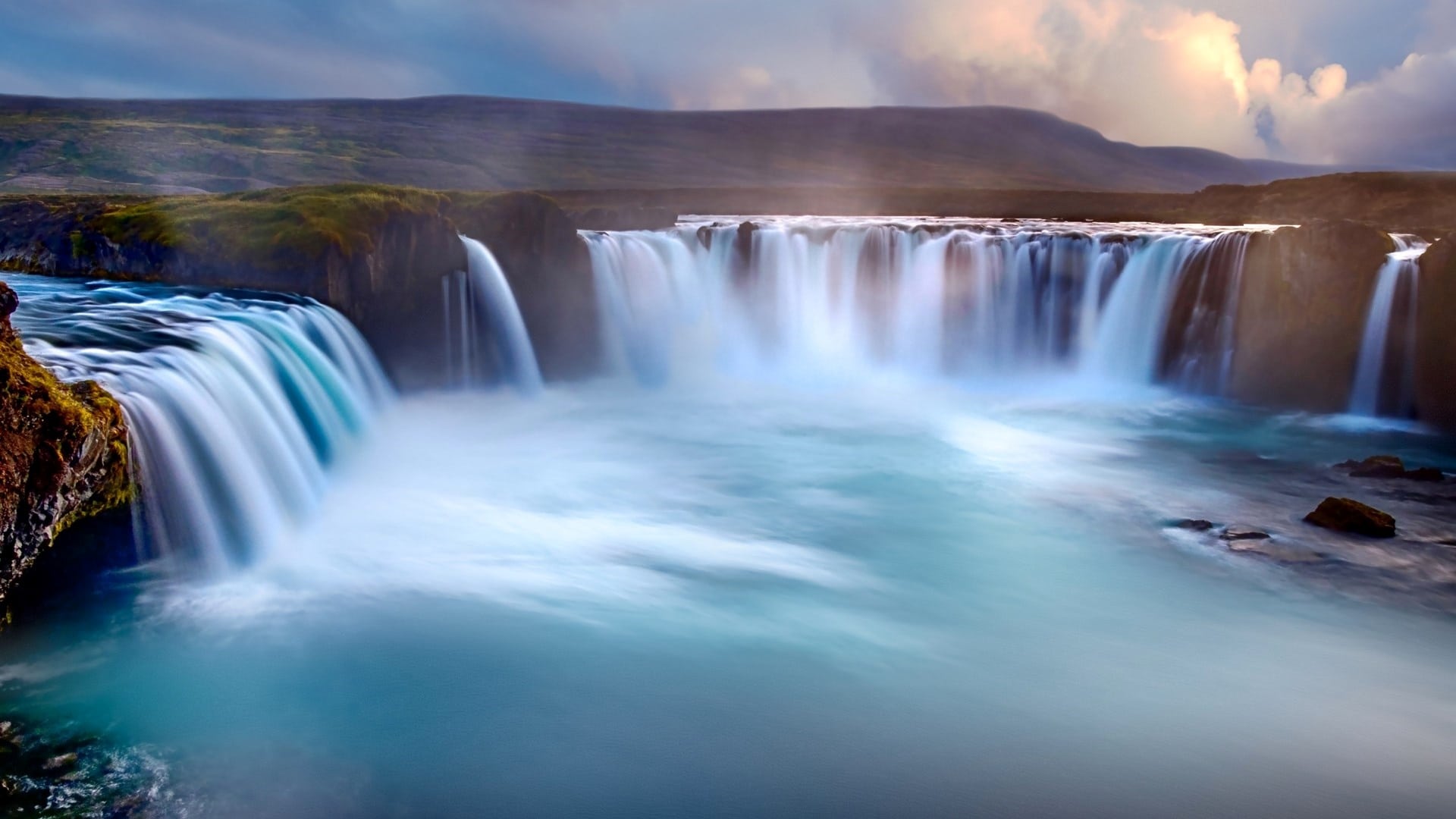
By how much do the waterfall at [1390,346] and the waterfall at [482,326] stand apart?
1452 centimetres

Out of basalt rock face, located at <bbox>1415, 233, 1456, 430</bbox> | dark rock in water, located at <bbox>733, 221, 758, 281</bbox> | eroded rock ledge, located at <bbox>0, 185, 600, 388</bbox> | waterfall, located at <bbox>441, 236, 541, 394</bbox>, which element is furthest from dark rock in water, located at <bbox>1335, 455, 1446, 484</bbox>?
eroded rock ledge, located at <bbox>0, 185, 600, 388</bbox>

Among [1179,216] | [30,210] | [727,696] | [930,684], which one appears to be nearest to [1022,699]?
[930,684]

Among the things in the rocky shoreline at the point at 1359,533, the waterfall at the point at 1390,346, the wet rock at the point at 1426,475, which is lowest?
the rocky shoreline at the point at 1359,533

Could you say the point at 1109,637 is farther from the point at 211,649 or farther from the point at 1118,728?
the point at 211,649

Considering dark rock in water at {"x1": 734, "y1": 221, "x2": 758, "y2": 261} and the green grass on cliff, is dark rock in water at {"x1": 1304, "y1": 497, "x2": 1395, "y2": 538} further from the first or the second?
dark rock in water at {"x1": 734, "y1": 221, "x2": 758, "y2": 261}

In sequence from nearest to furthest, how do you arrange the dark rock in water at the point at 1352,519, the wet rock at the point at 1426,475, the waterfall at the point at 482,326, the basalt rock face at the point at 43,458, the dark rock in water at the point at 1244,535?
the basalt rock face at the point at 43,458 → the dark rock in water at the point at 1244,535 → the dark rock in water at the point at 1352,519 → the wet rock at the point at 1426,475 → the waterfall at the point at 482,326

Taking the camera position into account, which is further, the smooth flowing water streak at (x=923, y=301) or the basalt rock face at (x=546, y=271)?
the smooth flowing water streak at (x=923, y=301)

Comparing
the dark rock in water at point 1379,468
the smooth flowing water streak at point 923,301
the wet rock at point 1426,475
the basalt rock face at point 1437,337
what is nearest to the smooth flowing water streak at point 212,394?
the smooth flowing water streak at point 923,301

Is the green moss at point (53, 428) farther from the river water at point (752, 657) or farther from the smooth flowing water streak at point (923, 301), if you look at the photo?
the smooth flowing water streak at point (923, 301)

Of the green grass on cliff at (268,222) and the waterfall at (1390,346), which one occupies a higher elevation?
the green grass on cliff at (268,222)

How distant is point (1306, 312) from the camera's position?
16812mm

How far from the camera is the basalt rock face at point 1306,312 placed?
53.9 ft

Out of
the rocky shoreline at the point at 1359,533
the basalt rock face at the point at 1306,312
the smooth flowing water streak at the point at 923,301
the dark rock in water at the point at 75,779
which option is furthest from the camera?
the smooth flowing water streak at the point at 923,301

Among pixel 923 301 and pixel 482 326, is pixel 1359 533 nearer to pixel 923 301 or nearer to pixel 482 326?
pixel 923 301
